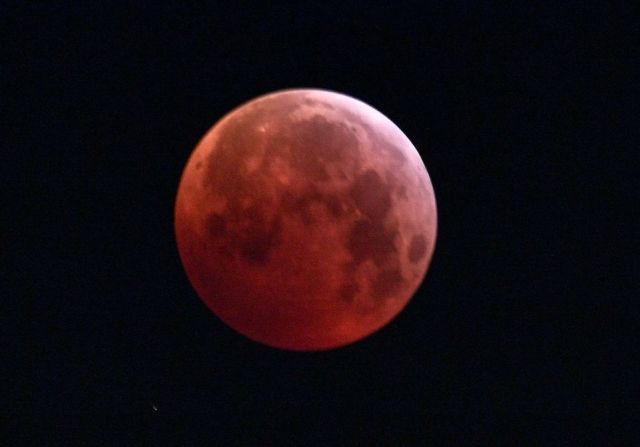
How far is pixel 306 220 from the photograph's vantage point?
4.66 meters

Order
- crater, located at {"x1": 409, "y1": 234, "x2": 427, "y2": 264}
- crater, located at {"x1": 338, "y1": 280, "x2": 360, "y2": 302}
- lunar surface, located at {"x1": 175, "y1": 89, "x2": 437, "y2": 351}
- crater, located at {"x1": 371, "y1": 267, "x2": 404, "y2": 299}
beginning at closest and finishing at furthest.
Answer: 1. lunar surface, located at {"x1": 175, "y1": 89, "x2": 437, "y2": 351}
2. crater, located at {"x1": 338, "y1": 280, "x2": 360, "y2": 302}
3. crater, located at {"x1": 371, "y1": 267, "x2": 404, "y2": 299}
4. crater, located at {"x1": 409, "y1": 234, "x2": 427, "y2": 264}

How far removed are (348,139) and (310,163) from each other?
48cm

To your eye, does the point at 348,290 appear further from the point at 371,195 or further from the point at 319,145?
the point at 319,145

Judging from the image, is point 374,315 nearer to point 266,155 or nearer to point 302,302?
point 302,302

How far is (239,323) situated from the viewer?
5.34 meters

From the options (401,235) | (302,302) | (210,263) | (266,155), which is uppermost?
(266,155)

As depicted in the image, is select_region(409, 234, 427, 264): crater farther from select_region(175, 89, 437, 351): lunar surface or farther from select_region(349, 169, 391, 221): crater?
select_region(349, 169, 391, 221): crater

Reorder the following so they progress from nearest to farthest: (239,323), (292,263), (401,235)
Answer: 1. (292,263)
2. (401,235)
3. (239,323)

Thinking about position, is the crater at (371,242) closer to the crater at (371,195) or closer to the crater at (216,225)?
the crater at (371,195)

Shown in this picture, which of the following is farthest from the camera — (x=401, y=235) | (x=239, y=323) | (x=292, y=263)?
(x=239, y=323)

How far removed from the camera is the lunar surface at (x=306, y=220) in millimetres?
4699

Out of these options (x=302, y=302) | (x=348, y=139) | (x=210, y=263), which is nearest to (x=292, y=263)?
(x=302, y=302)

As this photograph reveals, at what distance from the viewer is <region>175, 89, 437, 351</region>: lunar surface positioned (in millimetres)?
4699

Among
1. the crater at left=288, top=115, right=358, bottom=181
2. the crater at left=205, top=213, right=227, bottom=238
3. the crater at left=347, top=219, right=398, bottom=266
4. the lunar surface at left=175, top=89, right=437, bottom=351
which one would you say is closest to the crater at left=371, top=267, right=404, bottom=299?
the lunar surface at left=175, top=89, right=437, bottom=351
